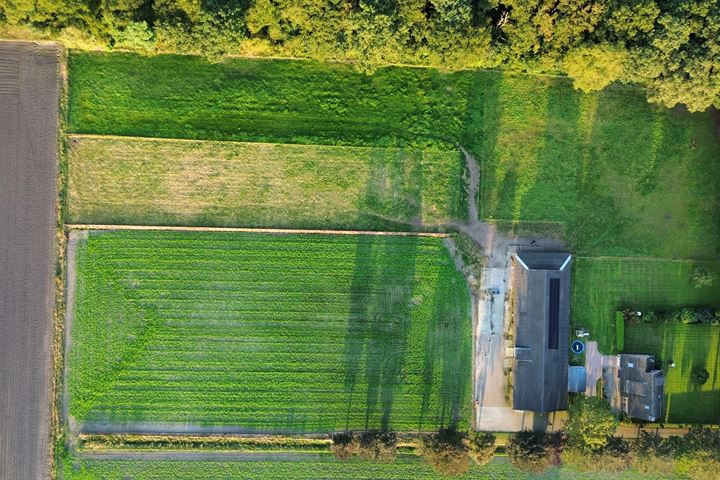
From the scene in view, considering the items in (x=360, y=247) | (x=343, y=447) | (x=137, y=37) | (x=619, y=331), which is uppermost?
(x=137, y=37)

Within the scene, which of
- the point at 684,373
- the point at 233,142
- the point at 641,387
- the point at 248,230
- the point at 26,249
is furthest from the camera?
the point at 684,373

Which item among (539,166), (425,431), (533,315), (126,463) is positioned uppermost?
(539,166)

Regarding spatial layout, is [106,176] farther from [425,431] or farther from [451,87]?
A: [425,431]

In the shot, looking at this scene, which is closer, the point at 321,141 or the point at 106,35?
the point at 106,35

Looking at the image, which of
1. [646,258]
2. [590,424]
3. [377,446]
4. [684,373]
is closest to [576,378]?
[590,424]

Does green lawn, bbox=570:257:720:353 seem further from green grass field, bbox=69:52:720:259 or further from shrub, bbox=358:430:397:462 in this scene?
shrub, bbox=358:430:397:462

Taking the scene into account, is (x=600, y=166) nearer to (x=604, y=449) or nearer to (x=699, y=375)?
(x=699, y=375)

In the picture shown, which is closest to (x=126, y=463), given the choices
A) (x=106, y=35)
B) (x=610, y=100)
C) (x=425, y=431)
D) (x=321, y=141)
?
(x=425, y=431)
